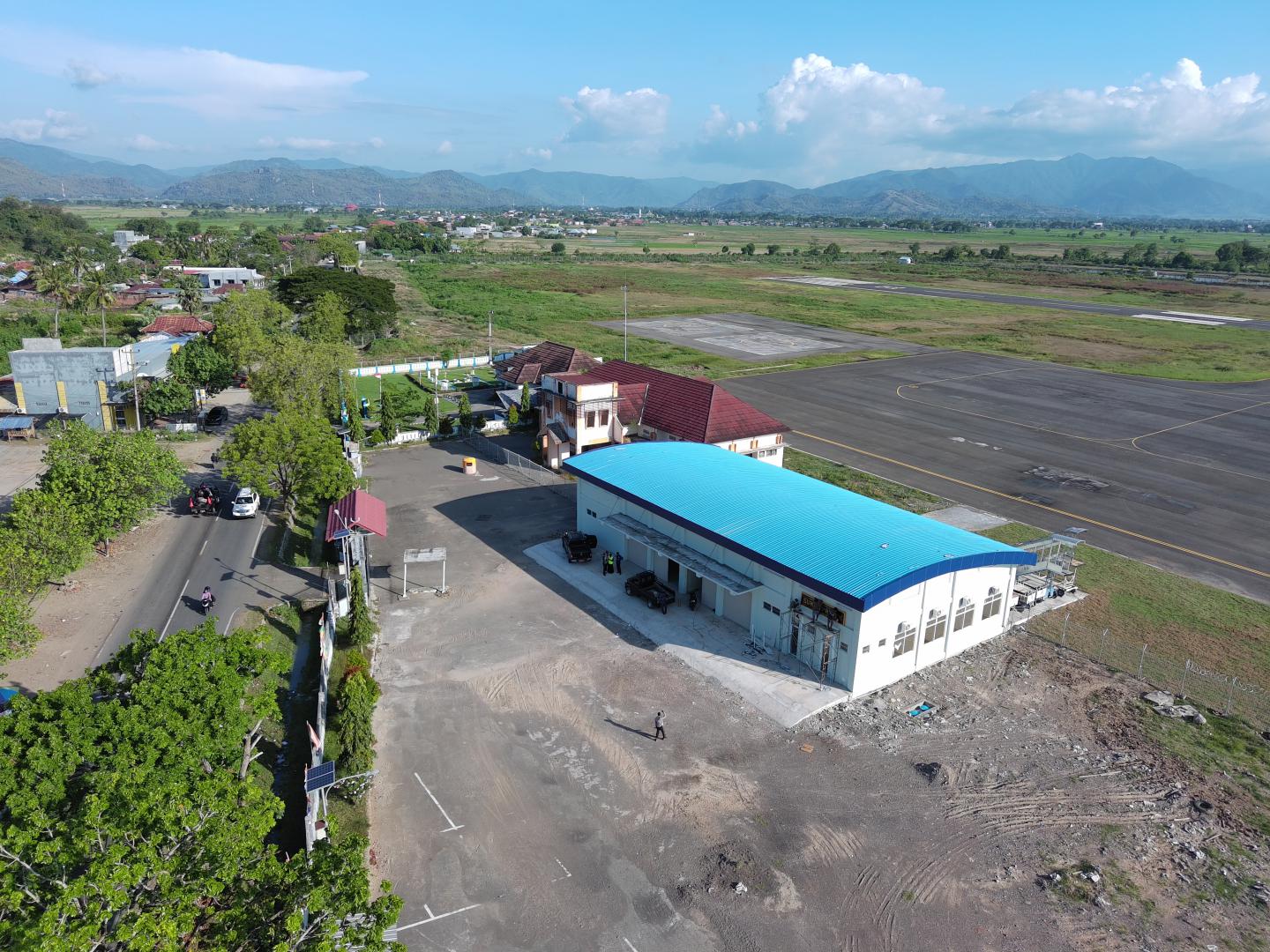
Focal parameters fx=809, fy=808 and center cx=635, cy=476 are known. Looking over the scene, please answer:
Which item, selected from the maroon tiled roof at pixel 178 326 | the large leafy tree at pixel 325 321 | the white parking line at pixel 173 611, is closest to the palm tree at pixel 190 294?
the maroon tiled roof at pixel 178 326

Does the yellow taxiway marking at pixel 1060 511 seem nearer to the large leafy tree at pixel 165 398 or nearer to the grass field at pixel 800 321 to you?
the grass field at pixel 800 321

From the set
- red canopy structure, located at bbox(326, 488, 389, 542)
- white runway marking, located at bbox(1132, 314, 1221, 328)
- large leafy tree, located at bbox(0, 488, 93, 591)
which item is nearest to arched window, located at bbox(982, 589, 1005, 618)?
red canopy structure, located at bbox(326, 488, 389, 542)

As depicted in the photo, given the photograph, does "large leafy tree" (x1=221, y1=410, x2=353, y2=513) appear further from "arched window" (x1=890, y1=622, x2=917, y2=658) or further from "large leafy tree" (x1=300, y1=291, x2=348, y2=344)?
"large leafy tree" (x1=300, y1=291, x2=348, y2=344)

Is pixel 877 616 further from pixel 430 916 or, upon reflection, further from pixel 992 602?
pixel 430 916

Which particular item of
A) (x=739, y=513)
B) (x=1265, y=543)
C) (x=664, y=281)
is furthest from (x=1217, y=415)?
(x=664, y=281)

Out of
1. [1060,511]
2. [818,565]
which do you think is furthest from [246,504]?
[1060,511]
